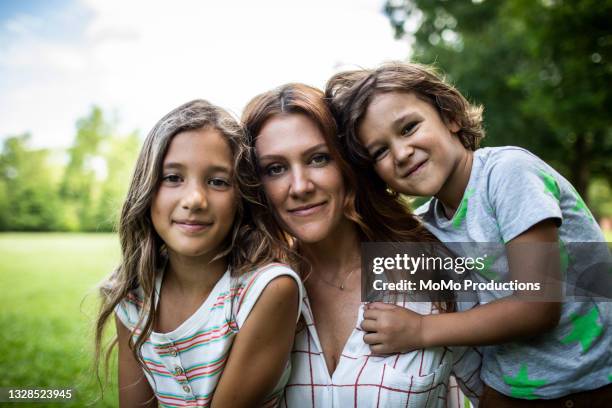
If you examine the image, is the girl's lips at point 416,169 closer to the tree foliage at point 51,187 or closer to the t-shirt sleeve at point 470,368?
the t-shirt sleeve at point 470,368

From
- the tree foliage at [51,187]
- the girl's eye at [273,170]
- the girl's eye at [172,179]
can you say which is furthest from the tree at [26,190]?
the girl's eye at [273,170]

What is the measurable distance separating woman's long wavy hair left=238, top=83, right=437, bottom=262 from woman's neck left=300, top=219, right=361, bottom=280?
0.21ft

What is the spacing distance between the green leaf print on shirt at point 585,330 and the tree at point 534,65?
4432 millimetres

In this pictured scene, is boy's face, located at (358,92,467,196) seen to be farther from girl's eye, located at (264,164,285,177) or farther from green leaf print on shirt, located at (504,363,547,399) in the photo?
green leaf print on shirt, located at (504,363,547,399)

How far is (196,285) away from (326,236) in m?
0.65

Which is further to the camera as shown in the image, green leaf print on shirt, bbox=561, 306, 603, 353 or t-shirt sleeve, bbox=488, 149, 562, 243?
green leaf print on shirt, bbox=561, 306, 603, 353

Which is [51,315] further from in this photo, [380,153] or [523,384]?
[523,384]

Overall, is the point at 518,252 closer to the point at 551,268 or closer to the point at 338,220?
the point at 551,268

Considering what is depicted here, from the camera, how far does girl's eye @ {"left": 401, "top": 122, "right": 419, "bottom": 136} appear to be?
2.24 meters

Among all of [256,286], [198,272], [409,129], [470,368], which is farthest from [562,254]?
[198,272]

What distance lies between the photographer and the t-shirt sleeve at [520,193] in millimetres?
1857

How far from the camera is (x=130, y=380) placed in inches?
93.7

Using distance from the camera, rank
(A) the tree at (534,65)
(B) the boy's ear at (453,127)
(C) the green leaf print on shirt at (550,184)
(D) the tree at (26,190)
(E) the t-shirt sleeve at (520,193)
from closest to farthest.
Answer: (E) the t-shirt sleeve at (520,193) < (C) the green leaf print on shirt at (550,184) < (B) the boy's ear at (453,127) < (A) the tree at (534,65) < (D) the tree at (26,190)

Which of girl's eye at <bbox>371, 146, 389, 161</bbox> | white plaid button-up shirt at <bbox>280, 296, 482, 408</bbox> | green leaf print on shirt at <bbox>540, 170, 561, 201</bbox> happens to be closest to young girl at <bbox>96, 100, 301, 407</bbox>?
white plaid button-up shirt at <bbox>280, 296, 482, 408</bbox>
